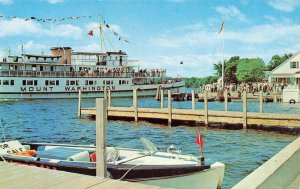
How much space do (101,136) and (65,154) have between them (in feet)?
16.1

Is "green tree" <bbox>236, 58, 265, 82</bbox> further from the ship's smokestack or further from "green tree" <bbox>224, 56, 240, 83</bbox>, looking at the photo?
the ship's smokestack

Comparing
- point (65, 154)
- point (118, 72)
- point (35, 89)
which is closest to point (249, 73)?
point (118, 72)

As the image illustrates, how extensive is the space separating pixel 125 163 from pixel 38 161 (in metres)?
2.34

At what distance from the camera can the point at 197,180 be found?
874cm

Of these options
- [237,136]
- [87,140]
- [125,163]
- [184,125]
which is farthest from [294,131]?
[125,163]

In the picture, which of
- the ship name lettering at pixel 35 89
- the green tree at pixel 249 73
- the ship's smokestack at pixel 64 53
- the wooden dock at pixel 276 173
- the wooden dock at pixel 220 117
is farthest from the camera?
the green tree at pixel 249 73

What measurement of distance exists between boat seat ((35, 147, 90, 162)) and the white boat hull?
193cm

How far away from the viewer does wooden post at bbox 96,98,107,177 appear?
5559mm

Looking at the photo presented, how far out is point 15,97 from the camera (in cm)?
5391

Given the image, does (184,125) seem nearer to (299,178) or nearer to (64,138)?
(64,138)

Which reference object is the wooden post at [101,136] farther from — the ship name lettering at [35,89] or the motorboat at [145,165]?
the ship name lettering at [35,89]

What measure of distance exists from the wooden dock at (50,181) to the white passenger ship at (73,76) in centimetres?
5076

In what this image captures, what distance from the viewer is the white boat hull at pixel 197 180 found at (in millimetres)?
8633

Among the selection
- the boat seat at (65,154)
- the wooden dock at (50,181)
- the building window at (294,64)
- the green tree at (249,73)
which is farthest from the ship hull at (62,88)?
the wooden dock at (50,181)
